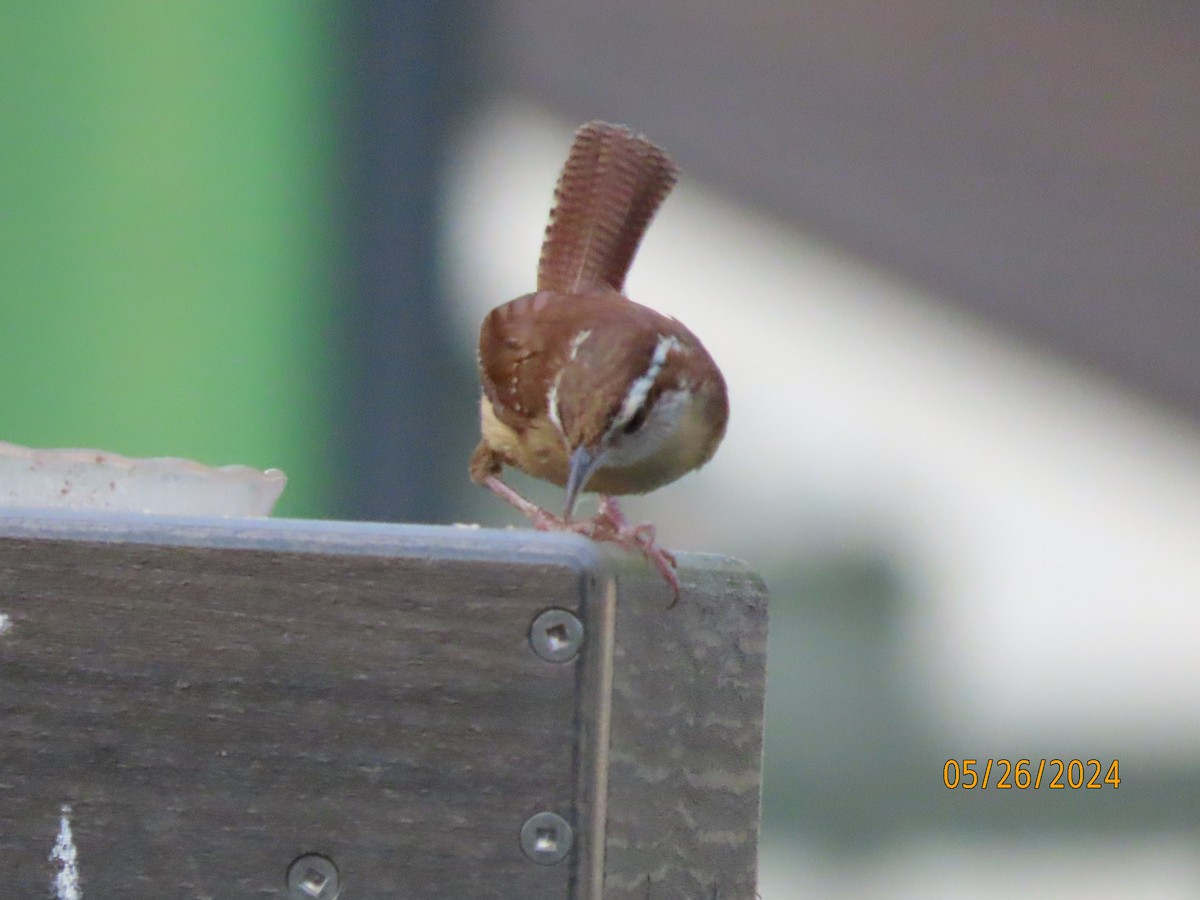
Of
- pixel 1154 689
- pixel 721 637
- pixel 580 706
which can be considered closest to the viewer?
pixel 580 706

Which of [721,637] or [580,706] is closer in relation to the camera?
[580,706]

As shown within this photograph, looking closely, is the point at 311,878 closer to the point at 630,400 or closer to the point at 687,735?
the point at 687,735

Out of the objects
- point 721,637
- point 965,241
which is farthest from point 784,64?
point 721,637

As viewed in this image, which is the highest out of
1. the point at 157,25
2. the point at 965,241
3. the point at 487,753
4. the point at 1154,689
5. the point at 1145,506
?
the point at 157,25

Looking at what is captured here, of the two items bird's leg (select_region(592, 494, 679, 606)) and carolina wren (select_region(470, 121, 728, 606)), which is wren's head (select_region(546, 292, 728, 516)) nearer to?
carolina wren (select_region(470, 121, 728, 606))

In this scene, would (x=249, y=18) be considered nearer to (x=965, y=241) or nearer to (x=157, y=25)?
(x=157, y=25)

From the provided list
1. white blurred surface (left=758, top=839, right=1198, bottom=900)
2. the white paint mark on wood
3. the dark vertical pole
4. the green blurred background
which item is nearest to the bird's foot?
the white paint mark on wood

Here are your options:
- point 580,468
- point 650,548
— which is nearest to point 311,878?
point 650,548
